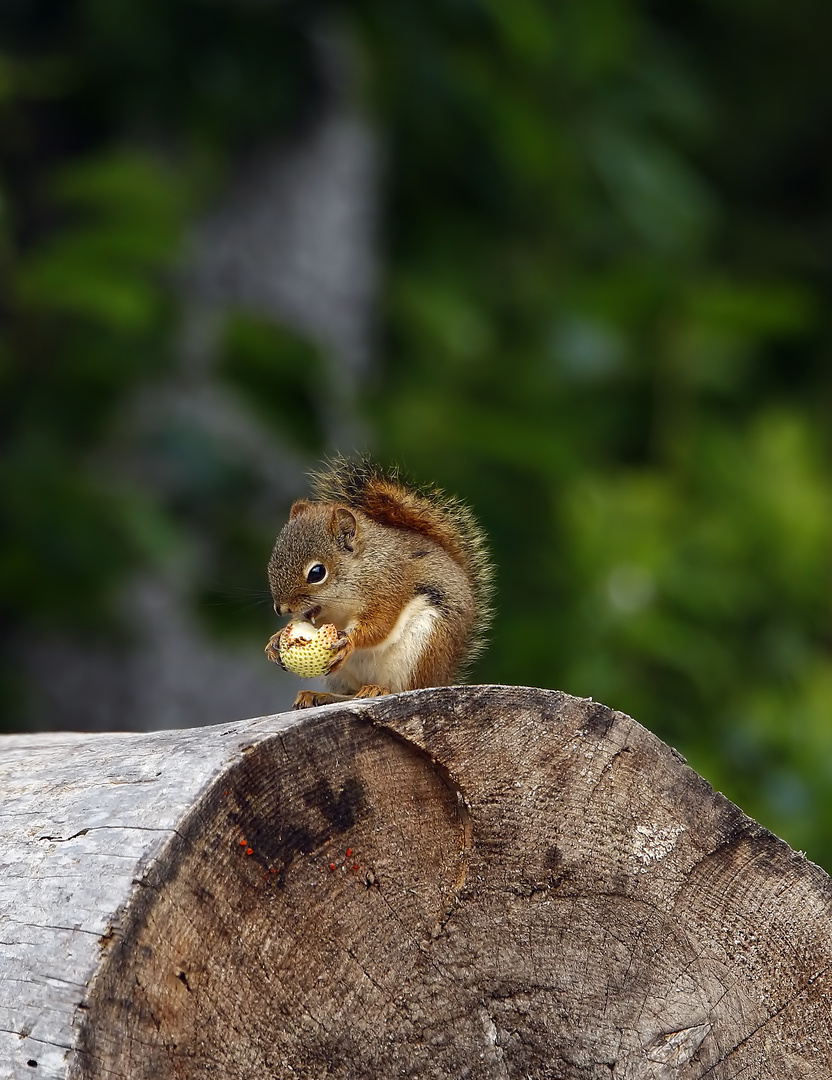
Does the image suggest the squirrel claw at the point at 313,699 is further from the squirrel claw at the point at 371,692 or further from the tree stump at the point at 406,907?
the tree stump at the point at 406,907

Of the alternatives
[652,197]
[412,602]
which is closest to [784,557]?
[652,197]

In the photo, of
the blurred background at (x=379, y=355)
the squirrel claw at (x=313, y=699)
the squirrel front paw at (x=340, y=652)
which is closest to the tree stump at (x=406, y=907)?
the squirrel claw at (x=313, y=699)

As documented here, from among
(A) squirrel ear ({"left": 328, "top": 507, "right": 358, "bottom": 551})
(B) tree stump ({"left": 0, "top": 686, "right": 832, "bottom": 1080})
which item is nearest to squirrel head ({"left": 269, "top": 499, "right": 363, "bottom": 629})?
(A) squirrel ear ({"left": 328, "top": 507, "right": 358, "bottom": 551})

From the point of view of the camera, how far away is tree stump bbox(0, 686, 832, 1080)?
975 mm

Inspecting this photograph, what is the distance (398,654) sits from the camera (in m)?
1.55

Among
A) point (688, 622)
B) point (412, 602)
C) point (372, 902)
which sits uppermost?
point (688, 622)

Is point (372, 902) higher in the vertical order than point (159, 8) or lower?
lower

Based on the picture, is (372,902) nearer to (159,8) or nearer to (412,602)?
(412,602)

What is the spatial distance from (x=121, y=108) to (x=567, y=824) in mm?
2557

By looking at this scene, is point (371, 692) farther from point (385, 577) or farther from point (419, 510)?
point (419, 510)

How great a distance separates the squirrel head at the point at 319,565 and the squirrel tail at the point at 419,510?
39mm

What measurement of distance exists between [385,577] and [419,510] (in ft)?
0.45

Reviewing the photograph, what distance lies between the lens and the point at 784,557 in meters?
4.09

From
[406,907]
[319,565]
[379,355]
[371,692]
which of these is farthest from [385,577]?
[379,355]
